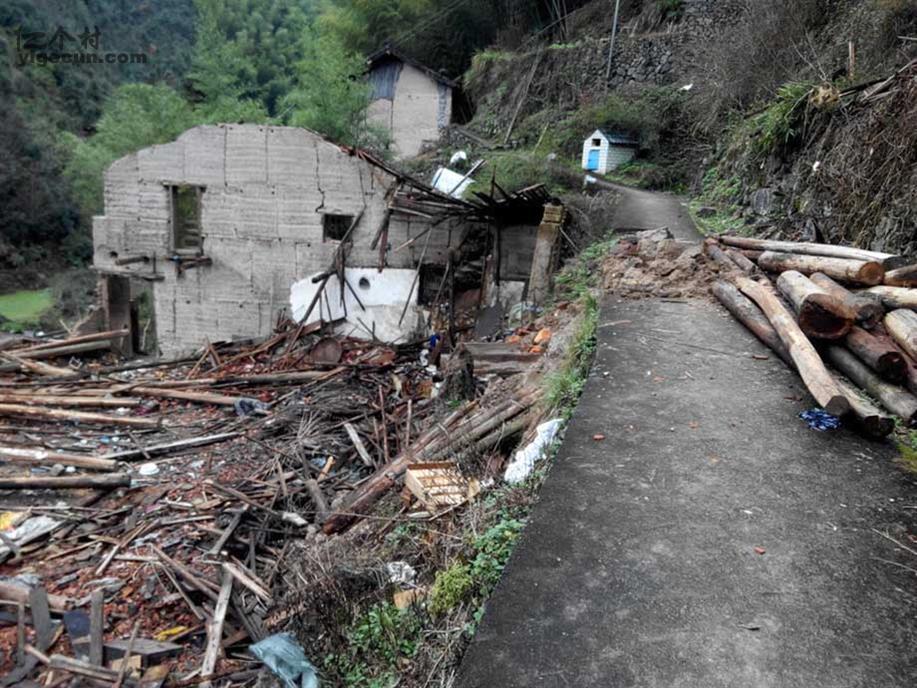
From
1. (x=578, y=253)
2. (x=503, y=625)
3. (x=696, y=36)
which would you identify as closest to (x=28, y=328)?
(x=578, y=253)

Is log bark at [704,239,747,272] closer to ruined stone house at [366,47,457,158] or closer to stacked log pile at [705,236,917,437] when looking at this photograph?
stacked log pile at [705,236,917,437]

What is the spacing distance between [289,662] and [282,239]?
9.46 meters

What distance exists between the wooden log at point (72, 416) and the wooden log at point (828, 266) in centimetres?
845

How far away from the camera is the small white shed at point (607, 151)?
59.5ft

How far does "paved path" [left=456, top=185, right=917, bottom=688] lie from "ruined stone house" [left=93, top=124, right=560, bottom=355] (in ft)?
25.3

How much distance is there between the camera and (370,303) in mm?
11484

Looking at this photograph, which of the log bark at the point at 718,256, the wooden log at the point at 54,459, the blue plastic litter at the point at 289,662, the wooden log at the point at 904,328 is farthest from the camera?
the wooden log at the point at 54,459

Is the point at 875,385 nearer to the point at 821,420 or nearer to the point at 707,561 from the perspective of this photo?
the point at 821,420

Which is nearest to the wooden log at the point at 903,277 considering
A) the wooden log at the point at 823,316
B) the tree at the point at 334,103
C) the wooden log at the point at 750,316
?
the wooden log at the point at 823,316

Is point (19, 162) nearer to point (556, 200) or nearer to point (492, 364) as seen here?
A: point (556, 200)

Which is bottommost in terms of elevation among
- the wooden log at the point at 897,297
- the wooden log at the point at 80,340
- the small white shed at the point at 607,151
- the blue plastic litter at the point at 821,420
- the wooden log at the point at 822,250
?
the wooden log at the point at 80,340

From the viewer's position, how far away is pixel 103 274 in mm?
11969

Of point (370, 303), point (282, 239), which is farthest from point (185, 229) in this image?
point (370, 303)

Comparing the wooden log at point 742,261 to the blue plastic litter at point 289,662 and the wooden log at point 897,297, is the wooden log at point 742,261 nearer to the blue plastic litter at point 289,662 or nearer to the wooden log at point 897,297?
the wooden log at point 897,297
